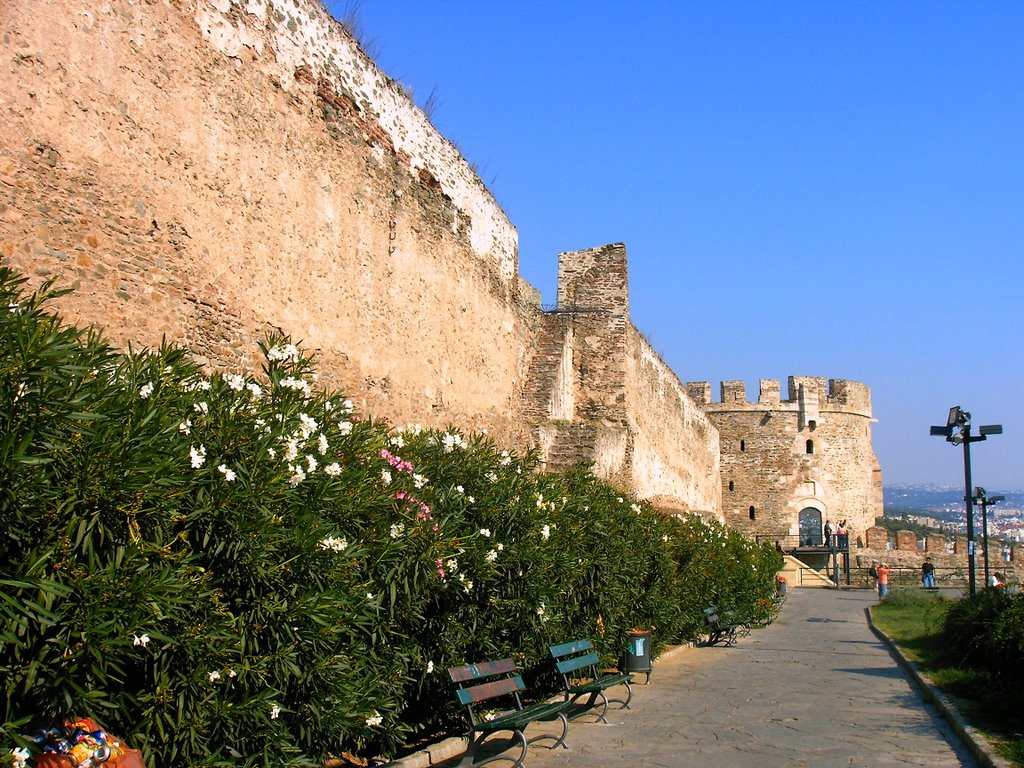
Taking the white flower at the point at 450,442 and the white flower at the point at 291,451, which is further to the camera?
the white flower at the point at 450,442

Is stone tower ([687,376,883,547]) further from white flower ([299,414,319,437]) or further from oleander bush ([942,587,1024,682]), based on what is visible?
white flower ([299,414,319,437])

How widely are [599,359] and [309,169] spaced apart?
369 inches

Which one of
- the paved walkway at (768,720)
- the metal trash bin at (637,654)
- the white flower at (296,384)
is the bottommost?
the paved walkway at (768,720)

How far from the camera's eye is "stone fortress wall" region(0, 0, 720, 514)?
6.38 meters

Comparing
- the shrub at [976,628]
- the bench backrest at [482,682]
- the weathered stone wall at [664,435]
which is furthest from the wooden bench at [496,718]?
the weathered stone wall at [664,435]

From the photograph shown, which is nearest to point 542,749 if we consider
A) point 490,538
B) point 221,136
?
point 490,538

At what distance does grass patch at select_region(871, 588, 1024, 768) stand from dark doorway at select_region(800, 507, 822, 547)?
26.7m

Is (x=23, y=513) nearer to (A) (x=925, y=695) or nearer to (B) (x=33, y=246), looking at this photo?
(B) (x=33, y=246)

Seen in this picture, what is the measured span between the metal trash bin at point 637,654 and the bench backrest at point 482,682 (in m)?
3.08

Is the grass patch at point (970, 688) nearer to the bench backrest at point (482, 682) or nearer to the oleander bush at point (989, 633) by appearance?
the oleander bush at point (989, 633)

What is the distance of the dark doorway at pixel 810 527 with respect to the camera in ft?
141

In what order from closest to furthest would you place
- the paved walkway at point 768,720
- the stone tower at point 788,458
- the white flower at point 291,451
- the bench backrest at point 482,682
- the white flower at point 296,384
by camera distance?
1. the white flower at point 291,451
2. the white flower at point 296,384
3. the bench backrest at point 482,682
4. the paved walkway at point 768,720
5. the stone tower at point 788,458

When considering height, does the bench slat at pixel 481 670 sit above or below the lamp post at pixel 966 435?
below

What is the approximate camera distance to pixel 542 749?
6.99 m
